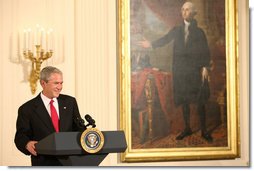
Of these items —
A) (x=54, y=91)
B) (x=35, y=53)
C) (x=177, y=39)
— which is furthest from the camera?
(x=177, y=39)

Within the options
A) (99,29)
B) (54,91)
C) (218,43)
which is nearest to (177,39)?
(218,43)

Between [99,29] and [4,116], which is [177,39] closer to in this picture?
[99,29]

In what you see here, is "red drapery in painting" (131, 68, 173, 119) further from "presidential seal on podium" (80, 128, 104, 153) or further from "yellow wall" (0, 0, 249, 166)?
"presidential seal on podium" (80, 128, 104, 153)

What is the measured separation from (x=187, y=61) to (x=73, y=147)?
5.06 metres

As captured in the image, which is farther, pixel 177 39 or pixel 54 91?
pixel 177 39

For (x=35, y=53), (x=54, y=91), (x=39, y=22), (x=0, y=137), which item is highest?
(x=39, y=22)

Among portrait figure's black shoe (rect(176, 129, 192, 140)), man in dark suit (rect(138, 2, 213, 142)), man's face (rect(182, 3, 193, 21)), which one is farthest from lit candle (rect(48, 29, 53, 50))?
portrait figure's black shoe (rect(176, 129, 192, 140))

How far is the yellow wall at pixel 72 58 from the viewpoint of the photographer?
27.5 ft

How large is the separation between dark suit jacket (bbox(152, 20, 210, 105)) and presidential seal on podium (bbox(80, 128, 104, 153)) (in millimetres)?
4725

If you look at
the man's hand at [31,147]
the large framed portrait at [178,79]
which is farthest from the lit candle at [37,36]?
the man's hand at [31,147]

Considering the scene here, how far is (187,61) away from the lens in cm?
897

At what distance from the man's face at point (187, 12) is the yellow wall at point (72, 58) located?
4.07 ft

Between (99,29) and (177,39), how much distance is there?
4.55 feet

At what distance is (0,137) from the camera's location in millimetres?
8352
